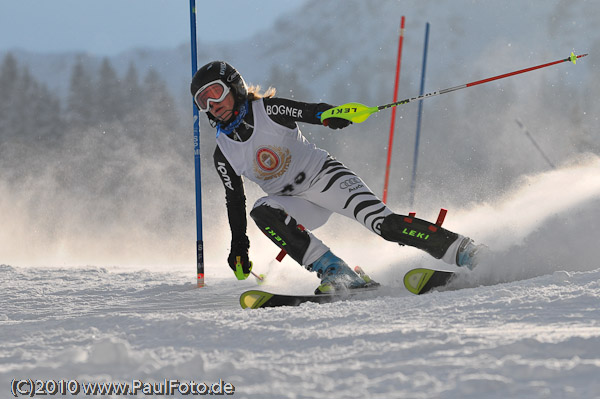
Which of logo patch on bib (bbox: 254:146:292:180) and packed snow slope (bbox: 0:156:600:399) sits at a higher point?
logo patch on bib (bbox: 254:146:292:180)

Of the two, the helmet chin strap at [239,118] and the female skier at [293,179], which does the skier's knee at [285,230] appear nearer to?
the female skier at [293,179]

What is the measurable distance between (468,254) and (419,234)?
0.25m

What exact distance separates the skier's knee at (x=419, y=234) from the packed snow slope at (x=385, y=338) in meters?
0.19

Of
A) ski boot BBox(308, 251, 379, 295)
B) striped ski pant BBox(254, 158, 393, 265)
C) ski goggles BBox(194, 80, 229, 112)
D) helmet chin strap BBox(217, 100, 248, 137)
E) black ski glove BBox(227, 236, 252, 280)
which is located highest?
ski goggles BBox(194, 80, 229, 112)

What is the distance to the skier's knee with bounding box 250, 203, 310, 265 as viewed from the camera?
9.58ft

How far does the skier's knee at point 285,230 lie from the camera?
9.58 ft

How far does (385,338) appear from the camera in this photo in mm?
1550

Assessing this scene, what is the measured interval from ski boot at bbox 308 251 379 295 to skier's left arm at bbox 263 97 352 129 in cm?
70

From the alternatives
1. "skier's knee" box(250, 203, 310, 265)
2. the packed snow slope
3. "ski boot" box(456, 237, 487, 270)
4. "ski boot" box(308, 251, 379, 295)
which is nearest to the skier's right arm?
the packed snow slope

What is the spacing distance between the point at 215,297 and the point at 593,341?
228cm

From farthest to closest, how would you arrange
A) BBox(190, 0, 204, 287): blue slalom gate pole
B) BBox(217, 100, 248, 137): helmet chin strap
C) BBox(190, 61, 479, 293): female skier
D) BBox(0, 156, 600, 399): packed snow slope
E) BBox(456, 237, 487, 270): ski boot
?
BBox(190, 0, 204, 287): blue slalom gate pole, BBox(217, 100, 248, 137): helmet chin strap, BBox(190, 61, 479, 293): female skier, BBox(456, 237, 487, 270): ski boot, BBox(0, 156, 600, 399): packed snow slope

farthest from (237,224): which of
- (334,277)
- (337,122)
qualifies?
(337,122)

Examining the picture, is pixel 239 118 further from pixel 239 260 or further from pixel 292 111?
pixel 239 260

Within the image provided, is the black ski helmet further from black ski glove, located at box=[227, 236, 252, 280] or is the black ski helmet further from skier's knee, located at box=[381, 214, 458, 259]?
skier's knee, located at box=[381, 214, 458, 259]
